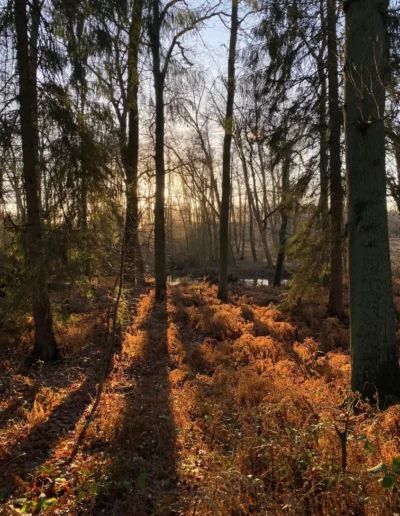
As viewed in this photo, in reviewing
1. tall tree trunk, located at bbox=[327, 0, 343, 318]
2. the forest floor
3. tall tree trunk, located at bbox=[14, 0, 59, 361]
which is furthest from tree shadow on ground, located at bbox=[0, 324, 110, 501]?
tall tree trunk, located at bbox=[327, 0, 343, 318]

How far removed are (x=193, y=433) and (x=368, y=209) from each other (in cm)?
328

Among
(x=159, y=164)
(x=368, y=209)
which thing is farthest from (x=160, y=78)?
(x=368, y=209)

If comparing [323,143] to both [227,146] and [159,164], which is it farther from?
[159,164]

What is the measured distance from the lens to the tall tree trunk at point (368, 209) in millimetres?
4086

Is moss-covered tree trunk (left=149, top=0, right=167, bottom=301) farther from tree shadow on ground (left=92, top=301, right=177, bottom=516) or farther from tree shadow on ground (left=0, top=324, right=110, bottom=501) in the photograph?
tree shadow on ground (left=92, top=301, right=177, bottom=516)

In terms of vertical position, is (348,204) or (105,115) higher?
(105,115)

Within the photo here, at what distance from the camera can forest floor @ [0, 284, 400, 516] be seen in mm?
2842

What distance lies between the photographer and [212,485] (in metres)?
2.86

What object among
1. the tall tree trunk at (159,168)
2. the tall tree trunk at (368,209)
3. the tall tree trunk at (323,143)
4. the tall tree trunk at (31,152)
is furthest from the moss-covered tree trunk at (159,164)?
the tall tree trunk at (368,209)

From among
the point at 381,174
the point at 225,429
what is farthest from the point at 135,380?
the point at 381,174

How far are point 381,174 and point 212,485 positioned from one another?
12.1 ft

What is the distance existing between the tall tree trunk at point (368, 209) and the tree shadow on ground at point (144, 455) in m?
2.43

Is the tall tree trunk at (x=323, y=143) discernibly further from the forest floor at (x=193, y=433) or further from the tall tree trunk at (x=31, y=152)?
the tall tree trunk at (x=31, y=152)

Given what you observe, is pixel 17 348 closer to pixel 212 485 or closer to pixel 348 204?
pixel 212 485
